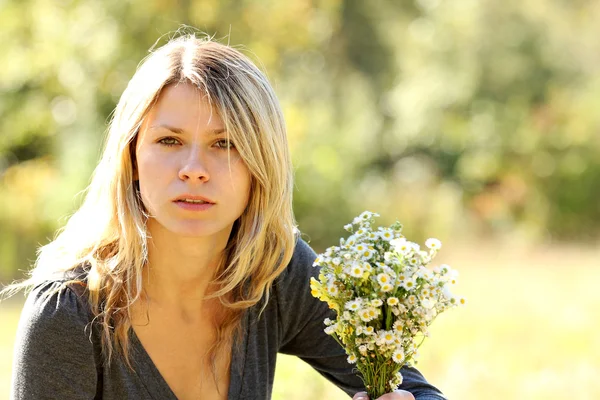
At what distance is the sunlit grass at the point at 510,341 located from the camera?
466 centimetres

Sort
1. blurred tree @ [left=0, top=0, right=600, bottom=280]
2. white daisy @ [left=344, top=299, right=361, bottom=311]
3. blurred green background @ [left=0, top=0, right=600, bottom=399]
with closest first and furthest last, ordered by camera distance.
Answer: white daisy @ [left=344, top=299, right=361, bottom=311]
blurred green background @ [left=0, top=0, right=600, bottom=399]
blurred tree @ [left=0, top=0, right=600, bottom=280]

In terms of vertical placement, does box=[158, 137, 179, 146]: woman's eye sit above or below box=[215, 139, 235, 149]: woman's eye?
below

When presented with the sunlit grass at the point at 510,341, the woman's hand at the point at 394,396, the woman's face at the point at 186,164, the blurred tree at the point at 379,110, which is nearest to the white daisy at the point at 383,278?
the woman's hand at the point at 394,396

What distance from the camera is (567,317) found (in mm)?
6504

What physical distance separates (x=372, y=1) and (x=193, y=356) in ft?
50.0

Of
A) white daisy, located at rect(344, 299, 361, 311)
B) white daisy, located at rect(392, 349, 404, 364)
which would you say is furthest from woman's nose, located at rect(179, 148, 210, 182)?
white daisy, located at rect(392, 349, 404, 364)

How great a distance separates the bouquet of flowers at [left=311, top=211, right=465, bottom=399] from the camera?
6.26ft

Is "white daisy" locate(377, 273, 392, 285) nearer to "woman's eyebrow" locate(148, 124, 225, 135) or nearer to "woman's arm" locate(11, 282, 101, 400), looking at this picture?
"woman's eyebrow" locate(148, 124, 225, 135)

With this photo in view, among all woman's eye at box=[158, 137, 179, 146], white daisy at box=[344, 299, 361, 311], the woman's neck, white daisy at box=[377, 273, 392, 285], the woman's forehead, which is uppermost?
the woman's forehead

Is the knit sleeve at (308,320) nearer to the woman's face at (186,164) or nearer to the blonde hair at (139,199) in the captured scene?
the blonde hair at (139,199)

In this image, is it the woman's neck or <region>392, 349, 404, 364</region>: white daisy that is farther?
the woman's neck

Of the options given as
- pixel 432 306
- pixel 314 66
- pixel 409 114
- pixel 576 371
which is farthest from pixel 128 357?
pixel 314 66

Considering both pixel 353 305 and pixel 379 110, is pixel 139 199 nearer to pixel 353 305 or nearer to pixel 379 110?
pixel 353 305

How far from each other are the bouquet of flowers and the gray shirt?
1.15 ft
